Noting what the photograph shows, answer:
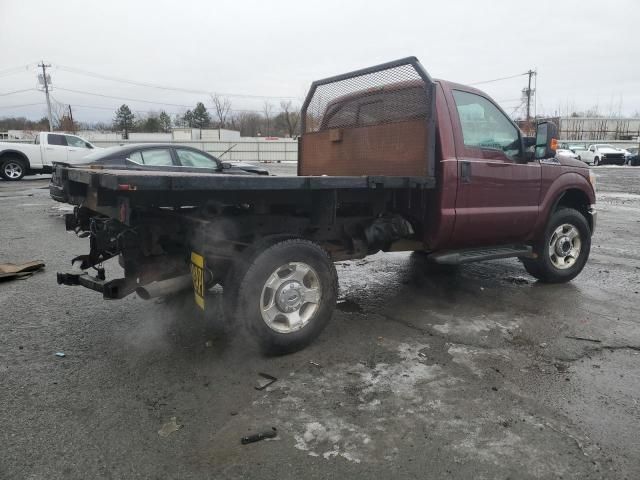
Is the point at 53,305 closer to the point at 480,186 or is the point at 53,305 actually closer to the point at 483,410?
the point at 483,410

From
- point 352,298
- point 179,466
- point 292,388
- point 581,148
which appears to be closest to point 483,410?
point 292,388

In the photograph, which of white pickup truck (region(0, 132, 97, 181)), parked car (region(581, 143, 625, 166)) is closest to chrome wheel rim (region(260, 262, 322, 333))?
white pickup truck (region(0, 132, 97, 181))

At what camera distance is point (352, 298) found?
4871mm

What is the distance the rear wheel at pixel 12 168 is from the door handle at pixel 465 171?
19384mm

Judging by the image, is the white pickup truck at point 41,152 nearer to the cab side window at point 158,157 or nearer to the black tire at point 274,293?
the cab side window at point 158,157

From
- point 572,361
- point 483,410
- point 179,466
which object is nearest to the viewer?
point 179,466

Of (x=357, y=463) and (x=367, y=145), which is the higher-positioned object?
(x=367, y=145)

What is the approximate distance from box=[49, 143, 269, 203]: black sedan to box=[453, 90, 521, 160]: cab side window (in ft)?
15.5

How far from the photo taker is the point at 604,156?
127ft

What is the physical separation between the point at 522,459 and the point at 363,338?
1.66 meters

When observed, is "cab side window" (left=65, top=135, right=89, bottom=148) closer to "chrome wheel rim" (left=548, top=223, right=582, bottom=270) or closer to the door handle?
the door handle

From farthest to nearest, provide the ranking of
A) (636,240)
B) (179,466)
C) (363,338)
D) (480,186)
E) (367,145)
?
(636,240)
(367,145)
(480,186)
(363,338)
(179,466)

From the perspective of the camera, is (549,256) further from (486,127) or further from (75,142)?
(75,142)

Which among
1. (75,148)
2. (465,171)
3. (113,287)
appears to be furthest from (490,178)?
(75,148)
